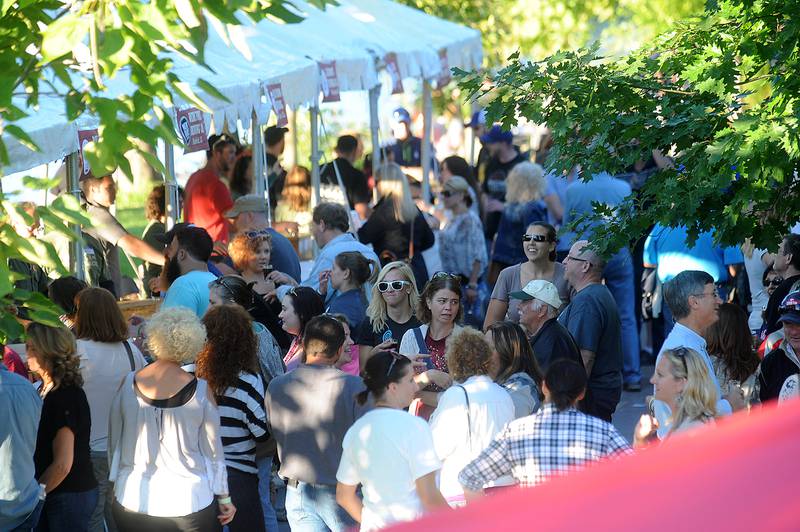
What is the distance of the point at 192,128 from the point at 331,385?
3.98 metres

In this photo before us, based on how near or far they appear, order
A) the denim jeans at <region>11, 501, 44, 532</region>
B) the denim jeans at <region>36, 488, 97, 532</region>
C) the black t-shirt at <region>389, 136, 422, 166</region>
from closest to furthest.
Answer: the denim jeans at <region>11, 501, 44, 532</region> < the denim jeans at <region>36, 488, 97, 532</region> < the black t-shirt at <region>389, 136, 422, 166</region>

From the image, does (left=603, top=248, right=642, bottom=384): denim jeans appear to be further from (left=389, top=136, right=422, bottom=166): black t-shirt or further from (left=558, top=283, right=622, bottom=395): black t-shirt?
(left=389, top=136, right=422, bottom=166): black t-shirt

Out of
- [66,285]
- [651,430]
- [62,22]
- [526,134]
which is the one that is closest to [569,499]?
[62,22]

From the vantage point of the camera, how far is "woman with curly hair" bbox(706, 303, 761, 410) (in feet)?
22.3

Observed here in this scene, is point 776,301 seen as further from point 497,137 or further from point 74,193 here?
point 497,137

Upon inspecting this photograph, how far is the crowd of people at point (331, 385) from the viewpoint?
5.14m

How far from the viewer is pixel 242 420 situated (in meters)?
6.32

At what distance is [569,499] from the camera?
141 centimetres

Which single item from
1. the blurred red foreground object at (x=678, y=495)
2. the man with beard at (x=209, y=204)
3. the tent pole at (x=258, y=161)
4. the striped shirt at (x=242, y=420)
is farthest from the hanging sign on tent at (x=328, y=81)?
the blurred red foreground object at (x=678, y=495)

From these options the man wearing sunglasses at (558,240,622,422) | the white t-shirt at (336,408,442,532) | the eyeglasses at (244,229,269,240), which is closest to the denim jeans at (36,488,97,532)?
the white t-shirt at (336,408,442,532)

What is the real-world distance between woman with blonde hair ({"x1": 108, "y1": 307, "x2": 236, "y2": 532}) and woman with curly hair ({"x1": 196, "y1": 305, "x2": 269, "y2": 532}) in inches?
18.2

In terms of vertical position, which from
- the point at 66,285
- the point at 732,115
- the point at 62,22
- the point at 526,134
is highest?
the point at 62,22

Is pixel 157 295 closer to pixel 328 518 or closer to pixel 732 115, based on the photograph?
pixel 328 518

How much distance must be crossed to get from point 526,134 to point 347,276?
17.7 m
